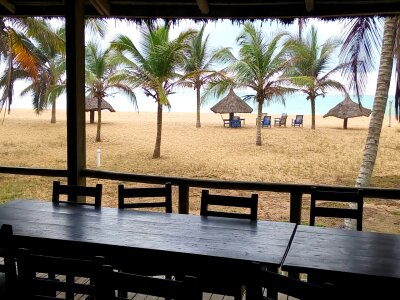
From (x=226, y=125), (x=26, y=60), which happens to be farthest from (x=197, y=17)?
(x=226, y=125)

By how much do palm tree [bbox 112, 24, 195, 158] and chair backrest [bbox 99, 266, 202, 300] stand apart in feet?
39.6

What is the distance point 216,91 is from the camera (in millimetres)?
19891

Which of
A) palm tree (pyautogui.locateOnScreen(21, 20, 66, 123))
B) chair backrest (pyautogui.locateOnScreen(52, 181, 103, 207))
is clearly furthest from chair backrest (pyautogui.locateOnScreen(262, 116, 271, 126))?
chair backrest (pyautogui.locateOnScreen(52, 181, 103, 207))

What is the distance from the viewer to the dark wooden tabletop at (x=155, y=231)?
2199mm

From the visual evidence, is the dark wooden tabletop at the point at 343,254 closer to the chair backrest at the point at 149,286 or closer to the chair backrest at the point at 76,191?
the chair backrest at the point at 149,286

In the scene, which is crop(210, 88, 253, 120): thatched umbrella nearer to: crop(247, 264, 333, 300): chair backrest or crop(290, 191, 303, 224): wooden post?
crop(290, 191, 303, 224): wooden post

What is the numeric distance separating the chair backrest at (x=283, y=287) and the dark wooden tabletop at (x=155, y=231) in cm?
44

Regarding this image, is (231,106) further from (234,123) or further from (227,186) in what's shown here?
(227,186)

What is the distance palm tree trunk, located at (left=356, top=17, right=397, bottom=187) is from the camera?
6.64 meters

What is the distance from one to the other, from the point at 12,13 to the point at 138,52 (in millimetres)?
9995

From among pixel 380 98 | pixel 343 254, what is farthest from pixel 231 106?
pixel 343 254

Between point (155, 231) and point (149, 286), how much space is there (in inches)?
38.8

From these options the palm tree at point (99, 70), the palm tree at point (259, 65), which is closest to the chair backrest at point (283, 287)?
the palm tree at point (99, 70)

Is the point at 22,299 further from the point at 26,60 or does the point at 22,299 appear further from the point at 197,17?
the point at 26,60
